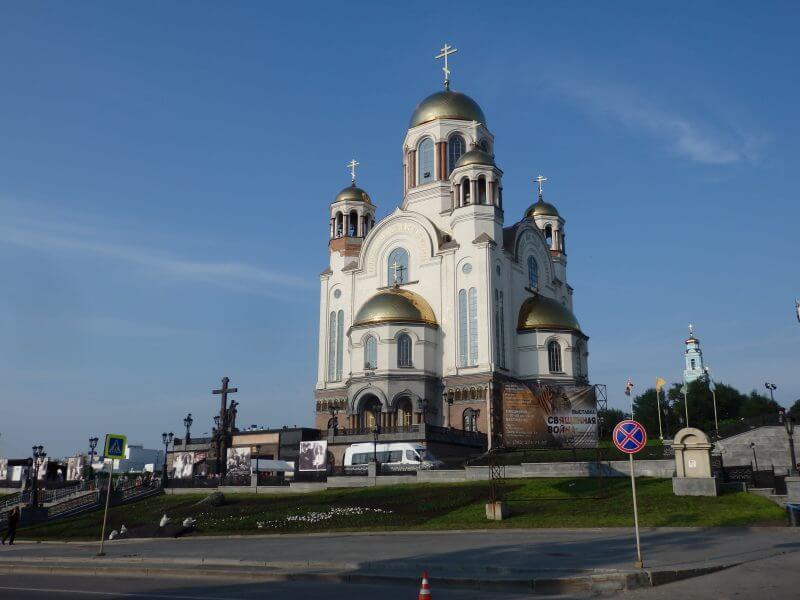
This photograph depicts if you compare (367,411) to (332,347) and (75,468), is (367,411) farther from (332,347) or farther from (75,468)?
(75,468)

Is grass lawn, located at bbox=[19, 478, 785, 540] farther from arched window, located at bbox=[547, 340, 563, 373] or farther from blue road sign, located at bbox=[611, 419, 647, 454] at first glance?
arched window, located at bbox=[547, 340, 563, 373]

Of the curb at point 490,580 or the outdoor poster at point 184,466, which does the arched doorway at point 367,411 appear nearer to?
the outdoor poster at point 184,466

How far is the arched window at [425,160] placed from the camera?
62.6m

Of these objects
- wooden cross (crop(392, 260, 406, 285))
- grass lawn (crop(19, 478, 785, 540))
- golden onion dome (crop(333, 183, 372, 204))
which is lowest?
grass lawn (crop(19, 478, 785, 540))

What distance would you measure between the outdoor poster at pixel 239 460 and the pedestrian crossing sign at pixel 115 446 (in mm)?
22838

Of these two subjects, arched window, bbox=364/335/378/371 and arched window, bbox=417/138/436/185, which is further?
arched window, bbox=417/138/436/185

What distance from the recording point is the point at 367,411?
5266 centimetres

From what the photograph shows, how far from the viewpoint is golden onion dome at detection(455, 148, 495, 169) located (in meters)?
56.6

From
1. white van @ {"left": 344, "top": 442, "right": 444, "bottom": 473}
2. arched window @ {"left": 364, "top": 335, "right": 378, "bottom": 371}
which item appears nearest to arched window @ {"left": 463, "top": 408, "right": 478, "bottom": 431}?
arched window @ {"left": 364, "top": 335, "right": 378, "bottom": 371}

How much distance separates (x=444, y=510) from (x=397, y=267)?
110ft

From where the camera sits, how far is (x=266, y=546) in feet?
68.9

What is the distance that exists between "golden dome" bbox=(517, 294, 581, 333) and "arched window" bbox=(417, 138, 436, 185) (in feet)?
44.0

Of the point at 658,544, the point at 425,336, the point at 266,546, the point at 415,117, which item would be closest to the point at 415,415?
the point at 425,336

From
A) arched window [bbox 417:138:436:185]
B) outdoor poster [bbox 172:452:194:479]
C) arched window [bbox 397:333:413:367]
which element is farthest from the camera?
arched window [bbox 417:138:436:185]
